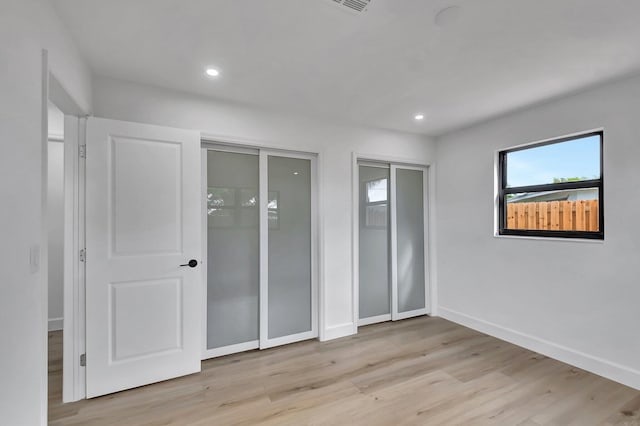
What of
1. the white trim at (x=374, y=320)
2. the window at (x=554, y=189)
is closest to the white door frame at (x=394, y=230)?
the white trim at (x=374, y=320)

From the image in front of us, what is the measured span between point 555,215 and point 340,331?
253cm

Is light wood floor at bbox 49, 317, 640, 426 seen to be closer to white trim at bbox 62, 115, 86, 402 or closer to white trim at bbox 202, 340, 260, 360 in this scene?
white trim at bbox 202, 340, 260, 360

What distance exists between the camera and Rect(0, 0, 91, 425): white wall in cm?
112

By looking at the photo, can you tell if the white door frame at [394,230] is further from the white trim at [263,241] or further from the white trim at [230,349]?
the white trim at [230,349]

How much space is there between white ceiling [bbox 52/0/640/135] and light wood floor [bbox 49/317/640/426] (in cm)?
247

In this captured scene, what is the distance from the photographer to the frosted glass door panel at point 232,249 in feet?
9.39

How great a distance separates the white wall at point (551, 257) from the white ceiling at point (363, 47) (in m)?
0.31

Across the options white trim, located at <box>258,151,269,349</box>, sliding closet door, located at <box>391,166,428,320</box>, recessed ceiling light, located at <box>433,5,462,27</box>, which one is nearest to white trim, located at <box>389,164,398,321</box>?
sliding closet door, located at <box>391,166,428,320</box>

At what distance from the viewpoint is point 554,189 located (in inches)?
115

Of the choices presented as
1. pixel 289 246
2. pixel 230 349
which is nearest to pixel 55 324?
pixel 230 349

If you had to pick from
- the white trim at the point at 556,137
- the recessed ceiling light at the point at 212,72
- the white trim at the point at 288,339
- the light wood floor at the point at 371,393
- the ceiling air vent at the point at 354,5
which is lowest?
the light wood floor at the point at 371,393

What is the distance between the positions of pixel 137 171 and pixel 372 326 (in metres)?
3.07

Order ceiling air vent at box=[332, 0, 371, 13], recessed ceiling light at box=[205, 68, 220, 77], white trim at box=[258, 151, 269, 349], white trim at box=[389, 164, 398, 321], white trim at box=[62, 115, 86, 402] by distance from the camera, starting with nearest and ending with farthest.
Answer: ceiling air vent at box=[332, 0, 371, 13]
white trim at box=[62, 115, 86, 402]
recessed ceiling light at box=[205, 68, 220, 77]
white trim at box=[258, 151, 269, 349]
white trim at box=[389, 164, 398, 321]

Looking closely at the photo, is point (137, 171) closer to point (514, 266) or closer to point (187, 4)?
point (187, 4)
